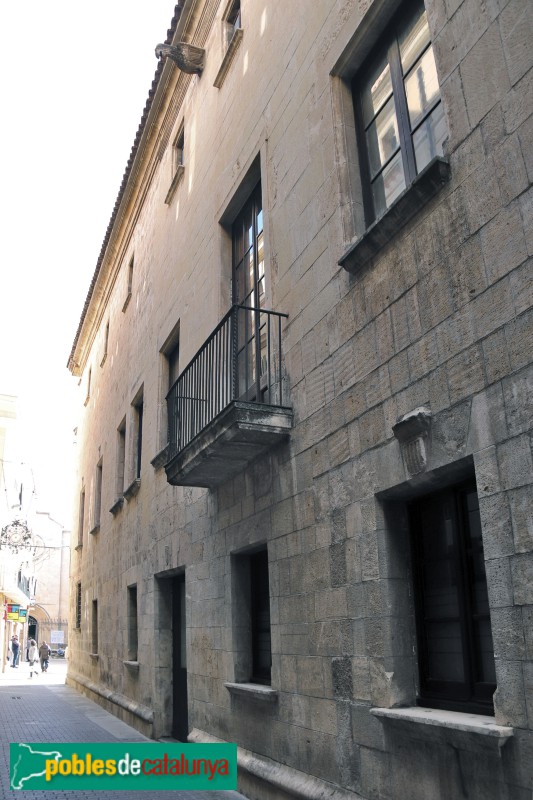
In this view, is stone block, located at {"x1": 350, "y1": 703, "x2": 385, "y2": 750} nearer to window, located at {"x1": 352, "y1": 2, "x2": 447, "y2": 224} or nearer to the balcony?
the balcony

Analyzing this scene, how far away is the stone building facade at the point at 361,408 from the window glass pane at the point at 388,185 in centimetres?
5

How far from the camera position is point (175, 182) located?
11.7 metres

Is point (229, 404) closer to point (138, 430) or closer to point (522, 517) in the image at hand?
point (522, 517)

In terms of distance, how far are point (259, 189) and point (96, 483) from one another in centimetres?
1310

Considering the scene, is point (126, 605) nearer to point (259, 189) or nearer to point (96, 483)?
point (96, 483)

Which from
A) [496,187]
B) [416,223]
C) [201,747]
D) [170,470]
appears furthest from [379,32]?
[201,747]

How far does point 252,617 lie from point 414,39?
543cm

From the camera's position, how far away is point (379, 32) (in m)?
5.46

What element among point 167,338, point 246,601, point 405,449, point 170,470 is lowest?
point 246,601

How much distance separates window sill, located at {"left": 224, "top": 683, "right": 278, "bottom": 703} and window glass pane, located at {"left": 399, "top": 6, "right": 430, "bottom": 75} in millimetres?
5105

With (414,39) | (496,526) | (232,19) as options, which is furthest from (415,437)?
(232,19)

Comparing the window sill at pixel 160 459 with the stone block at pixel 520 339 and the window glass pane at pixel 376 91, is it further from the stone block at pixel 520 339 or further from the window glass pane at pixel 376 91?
the stone block at pixel 520 339

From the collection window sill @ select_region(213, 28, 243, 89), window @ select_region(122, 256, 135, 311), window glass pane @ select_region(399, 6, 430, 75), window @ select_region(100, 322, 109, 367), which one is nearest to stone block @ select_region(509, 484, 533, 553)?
window glass pane @ select_region(399, 6, 430, 75)

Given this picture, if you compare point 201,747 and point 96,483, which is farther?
point 96,483
